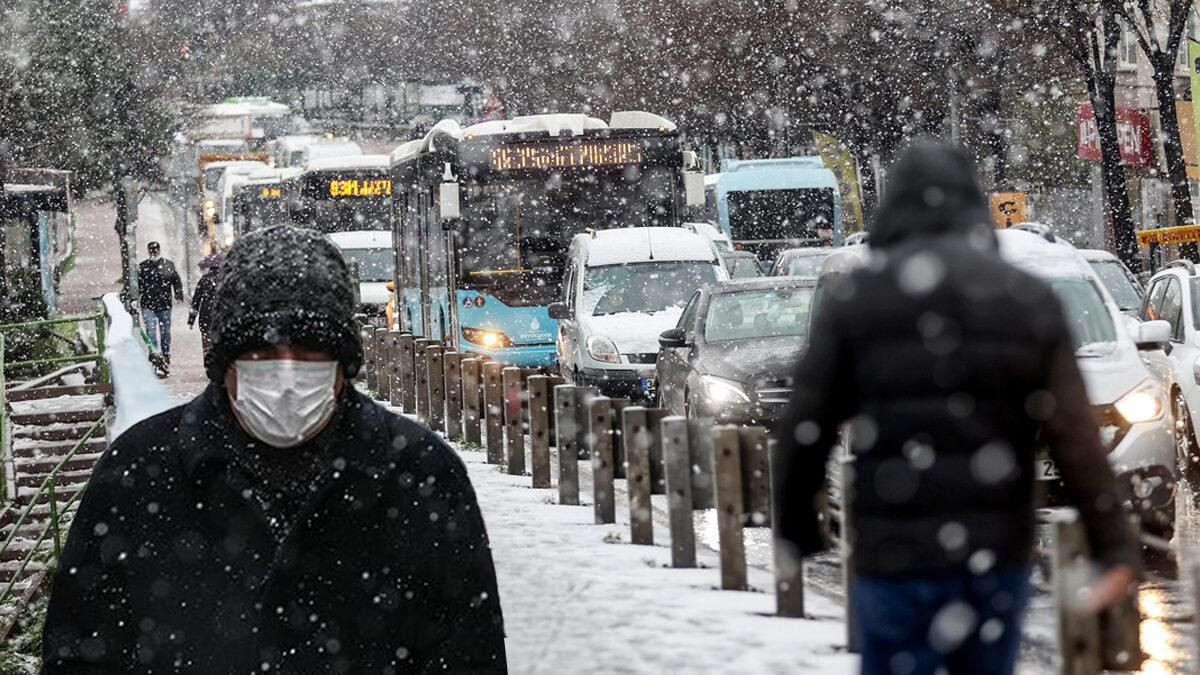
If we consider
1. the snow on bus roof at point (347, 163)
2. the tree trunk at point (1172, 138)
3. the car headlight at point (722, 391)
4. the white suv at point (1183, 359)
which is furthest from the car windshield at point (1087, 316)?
the snow on bus roof at point (347, 163)

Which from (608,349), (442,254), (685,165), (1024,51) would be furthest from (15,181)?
(1024,51)

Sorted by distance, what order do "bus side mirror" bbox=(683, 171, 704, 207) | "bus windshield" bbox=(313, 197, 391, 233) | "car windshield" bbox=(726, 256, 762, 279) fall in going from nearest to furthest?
"bus side mirror" bbox=(683, 171, 704, 207)
"car windshield" bbox=(726, 256, 762, 279)
"bus windshield" bbox=(313, 197, 391, 233)

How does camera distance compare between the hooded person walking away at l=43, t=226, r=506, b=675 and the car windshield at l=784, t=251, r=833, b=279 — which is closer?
the hooded person walking away at l=43, t=226, r=506, b=675

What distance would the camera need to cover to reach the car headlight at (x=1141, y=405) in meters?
12.3

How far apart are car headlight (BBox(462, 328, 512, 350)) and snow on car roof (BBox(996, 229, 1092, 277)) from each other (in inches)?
462

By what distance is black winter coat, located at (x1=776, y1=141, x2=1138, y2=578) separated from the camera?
4383mm

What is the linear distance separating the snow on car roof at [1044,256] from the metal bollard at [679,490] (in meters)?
2.91

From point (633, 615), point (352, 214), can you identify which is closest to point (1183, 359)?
point (633, 615)

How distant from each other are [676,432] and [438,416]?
9.55 metres

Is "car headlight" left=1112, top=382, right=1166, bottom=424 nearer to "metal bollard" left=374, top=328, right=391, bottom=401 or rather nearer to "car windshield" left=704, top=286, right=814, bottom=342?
"car windshield" left=704, top=286, right=814, bottom=342

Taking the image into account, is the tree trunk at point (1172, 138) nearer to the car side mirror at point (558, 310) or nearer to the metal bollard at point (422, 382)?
the car side mirror at point (558, 310)

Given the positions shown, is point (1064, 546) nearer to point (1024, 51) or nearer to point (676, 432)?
point (676, 432)

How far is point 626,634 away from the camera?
912 cm

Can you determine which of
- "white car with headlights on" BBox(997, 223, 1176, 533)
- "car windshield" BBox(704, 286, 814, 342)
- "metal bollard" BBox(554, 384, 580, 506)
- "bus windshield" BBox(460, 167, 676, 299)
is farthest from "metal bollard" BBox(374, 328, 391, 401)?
"white car with headlights on" BBox(997, 223, 1176, 533)
